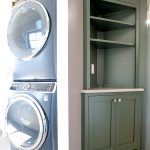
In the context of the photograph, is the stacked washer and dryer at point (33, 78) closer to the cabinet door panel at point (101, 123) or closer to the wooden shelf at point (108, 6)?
the cabinet door panel at point (101, 123)

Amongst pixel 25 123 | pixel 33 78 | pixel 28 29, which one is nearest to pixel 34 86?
pixel 33 78

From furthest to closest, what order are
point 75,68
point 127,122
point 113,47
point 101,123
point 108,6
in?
point 113,47 → point 108,6 → point 127,122 → point 101,123 → point 75,68

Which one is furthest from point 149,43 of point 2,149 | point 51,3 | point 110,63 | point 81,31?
point 2,149

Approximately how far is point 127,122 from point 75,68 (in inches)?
36.1

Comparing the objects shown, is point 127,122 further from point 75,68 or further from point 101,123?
point 75,68

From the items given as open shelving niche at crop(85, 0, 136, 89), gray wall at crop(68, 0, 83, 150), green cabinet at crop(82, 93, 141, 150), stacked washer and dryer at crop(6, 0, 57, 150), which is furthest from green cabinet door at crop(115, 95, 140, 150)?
stacked washer and dryer at crop(6, 0, 57, 150)

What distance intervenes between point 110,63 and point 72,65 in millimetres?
970

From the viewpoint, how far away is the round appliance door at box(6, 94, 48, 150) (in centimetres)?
162

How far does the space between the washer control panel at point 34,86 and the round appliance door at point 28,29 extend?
10.1 inches

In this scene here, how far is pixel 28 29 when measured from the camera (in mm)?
1745

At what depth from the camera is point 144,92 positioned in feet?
7.20

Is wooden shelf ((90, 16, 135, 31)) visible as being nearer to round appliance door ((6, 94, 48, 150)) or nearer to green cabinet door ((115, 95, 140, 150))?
green cabinet door ((115, 95, 140, 150))

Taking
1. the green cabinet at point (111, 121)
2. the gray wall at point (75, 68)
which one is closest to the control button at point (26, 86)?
the gray wall at point (75, 68)

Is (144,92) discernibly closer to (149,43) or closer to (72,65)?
(149,43)
